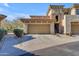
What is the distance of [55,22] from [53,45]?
702 millimetres

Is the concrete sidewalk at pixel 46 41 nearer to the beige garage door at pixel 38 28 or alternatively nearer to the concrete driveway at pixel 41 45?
the concrete driveway at pixel 41 45

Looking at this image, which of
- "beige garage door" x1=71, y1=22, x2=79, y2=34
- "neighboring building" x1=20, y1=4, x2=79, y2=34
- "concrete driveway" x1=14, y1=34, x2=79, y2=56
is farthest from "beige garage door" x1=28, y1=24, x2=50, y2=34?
"beige garage door" x1=71, y1=22, x2=79, y2=34

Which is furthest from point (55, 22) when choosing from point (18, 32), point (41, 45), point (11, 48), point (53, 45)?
point (11, 48)

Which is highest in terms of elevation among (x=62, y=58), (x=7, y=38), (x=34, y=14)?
(x=34, y=14)

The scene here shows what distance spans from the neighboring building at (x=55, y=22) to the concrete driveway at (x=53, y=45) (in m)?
0.20

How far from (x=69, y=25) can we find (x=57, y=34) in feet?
1.55

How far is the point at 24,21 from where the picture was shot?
8.99 m

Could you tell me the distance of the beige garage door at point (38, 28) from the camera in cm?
907

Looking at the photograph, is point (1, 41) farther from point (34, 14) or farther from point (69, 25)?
point (69, 25)

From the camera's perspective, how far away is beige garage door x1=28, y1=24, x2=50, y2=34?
9.07m

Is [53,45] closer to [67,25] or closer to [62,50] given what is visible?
[62,50]

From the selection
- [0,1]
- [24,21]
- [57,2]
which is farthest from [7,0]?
[57,2]

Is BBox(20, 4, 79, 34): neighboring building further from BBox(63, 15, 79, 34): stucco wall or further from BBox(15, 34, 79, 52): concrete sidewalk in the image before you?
BBox(15, 34, 79, 52): concrete sidewalk

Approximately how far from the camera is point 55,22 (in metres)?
8.95
